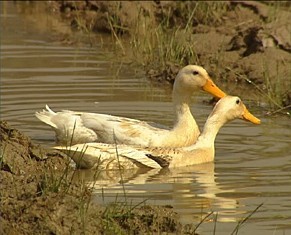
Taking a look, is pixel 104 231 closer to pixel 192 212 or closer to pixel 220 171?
pixel 192 212

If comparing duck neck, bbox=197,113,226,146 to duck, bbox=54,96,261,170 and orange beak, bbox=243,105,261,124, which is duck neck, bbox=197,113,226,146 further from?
orange beak, bbox=243,105,261,124

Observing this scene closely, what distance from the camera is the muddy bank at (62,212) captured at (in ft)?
23.0

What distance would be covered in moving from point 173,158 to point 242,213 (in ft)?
6.94

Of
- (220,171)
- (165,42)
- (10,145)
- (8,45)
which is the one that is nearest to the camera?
(10,145)

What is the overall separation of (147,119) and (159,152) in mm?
1807

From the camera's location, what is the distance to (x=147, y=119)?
1230 cm

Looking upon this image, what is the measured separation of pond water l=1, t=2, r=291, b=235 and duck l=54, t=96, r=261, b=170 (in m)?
0.11

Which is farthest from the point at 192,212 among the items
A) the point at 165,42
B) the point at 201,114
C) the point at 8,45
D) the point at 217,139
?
the point at 8,45

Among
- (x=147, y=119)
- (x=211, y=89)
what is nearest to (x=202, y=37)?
(x=147, y=119)

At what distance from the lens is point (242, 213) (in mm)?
8422

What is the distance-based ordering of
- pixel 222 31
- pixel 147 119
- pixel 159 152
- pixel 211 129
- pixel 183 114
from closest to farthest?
1. pixel 159 152
2. pixel 211 129
3. pixel 183 114
4. pixel 147 119
5. pixel 222 31

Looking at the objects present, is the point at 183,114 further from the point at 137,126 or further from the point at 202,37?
the point at 202,37

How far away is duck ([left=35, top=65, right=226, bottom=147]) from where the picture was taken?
36.0ft

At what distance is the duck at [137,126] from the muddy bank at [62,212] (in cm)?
303
